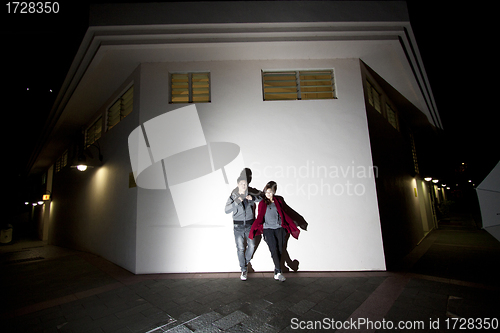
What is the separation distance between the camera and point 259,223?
4453 millimetres

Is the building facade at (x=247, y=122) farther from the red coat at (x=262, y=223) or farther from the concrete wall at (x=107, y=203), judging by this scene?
the red coat at (x=262, y=223)

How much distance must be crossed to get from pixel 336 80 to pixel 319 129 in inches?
54.6

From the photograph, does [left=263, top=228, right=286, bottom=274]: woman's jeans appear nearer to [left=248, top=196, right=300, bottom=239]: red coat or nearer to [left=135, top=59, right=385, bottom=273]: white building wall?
Result: [left=248, top=196, right=300, bottom=239]: red coat

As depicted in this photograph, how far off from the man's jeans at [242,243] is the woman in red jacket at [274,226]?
15cm

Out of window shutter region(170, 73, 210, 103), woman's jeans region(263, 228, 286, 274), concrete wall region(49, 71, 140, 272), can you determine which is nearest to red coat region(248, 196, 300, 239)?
woman's jeans region(263, 228, 286, 274)

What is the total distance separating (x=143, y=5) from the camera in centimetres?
473

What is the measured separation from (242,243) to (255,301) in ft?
4.04

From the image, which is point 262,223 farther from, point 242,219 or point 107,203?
point 107,203

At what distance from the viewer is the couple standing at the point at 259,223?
4418 millimetres

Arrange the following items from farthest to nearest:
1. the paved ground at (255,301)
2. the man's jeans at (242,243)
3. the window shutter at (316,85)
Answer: the window shutter at (316,85), the man's jeans at (242,243), the paved ground at (255,301)

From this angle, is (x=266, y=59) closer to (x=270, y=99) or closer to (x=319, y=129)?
(x=270, y=99)

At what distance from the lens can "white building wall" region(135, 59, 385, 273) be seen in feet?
16.3

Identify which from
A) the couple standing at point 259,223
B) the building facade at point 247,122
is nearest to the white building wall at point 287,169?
the building facade at point 247,122

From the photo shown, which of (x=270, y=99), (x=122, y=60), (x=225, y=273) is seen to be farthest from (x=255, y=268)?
(x=122, y=60)
